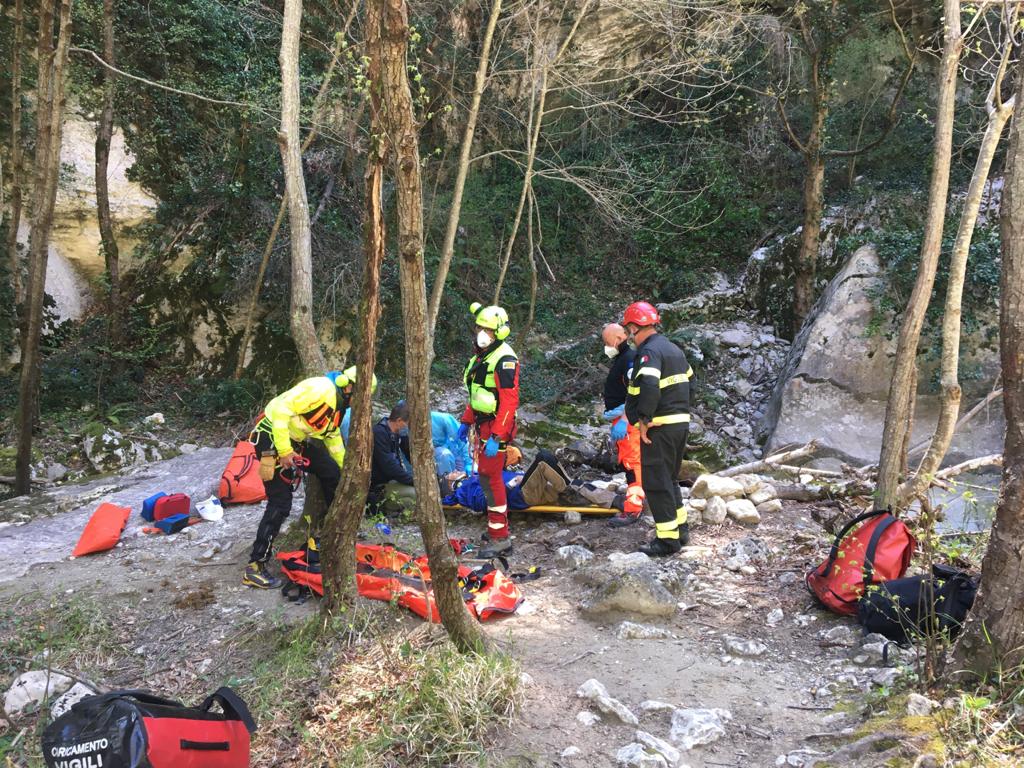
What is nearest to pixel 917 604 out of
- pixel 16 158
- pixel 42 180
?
pixel 42 180

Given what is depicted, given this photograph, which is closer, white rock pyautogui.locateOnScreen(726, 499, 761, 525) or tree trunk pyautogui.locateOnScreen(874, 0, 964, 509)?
tree trunk pyautogui.locateOnScreen(874, 0, 964, 509)

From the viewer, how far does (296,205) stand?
5.45 m

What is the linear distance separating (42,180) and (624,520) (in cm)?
650

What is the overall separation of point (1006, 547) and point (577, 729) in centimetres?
193

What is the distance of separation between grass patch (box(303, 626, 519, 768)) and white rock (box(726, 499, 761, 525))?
3172 millimetres

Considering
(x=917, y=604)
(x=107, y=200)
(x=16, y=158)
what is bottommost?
(x=917, y=604)

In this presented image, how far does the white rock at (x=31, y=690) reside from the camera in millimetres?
3637

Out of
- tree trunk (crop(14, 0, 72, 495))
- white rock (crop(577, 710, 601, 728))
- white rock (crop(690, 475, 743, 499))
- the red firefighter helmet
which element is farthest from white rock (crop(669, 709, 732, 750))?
tree trunk (crop(14, 0, 72, 495))

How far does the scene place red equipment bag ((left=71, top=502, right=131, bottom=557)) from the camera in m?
5.52

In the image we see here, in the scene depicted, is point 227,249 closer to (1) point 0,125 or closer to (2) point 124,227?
(2) point 124,227

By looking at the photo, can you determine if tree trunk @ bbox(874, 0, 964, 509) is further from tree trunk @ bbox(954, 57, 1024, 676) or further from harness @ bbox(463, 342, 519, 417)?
harness @ bbox(463, 342, 519, 417)

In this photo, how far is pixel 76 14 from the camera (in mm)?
10000

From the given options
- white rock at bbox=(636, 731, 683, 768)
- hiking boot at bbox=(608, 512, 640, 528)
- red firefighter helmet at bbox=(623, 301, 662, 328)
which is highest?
red firefighter helmet at bbox=(623, 301, 662, 328)

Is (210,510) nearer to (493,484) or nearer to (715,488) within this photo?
(493,484)
